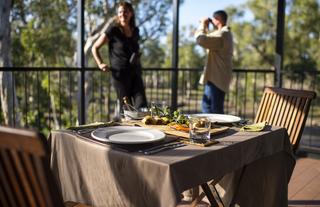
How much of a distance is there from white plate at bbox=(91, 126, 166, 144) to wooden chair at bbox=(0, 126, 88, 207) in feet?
1.53

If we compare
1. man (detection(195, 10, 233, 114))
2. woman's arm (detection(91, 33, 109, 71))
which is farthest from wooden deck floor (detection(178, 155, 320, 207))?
woman's arm (detection(91, 33, 109, 71))

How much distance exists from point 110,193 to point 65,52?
Result: 15768mm

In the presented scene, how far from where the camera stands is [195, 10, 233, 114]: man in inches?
151

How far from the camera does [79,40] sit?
3697 millimetres

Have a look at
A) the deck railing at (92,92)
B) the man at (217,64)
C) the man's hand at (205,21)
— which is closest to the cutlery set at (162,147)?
the deck railing at (92,92)

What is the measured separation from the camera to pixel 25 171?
1079 millimetres

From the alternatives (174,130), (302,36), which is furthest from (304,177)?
(302,36)

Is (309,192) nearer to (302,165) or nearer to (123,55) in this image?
(302,165)

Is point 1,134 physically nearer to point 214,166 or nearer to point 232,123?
point 214,166

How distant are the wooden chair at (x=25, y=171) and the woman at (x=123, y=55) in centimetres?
227

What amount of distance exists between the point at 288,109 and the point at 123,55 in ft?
5.30

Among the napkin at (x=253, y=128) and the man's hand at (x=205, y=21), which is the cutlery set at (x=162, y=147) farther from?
the man's hand at (x=205, y=21)

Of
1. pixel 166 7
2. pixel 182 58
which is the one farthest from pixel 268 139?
pixel 182 58

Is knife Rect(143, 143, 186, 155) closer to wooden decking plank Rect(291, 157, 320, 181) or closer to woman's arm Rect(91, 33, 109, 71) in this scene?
woman's arm Rect(91, 33, 109, 71)
